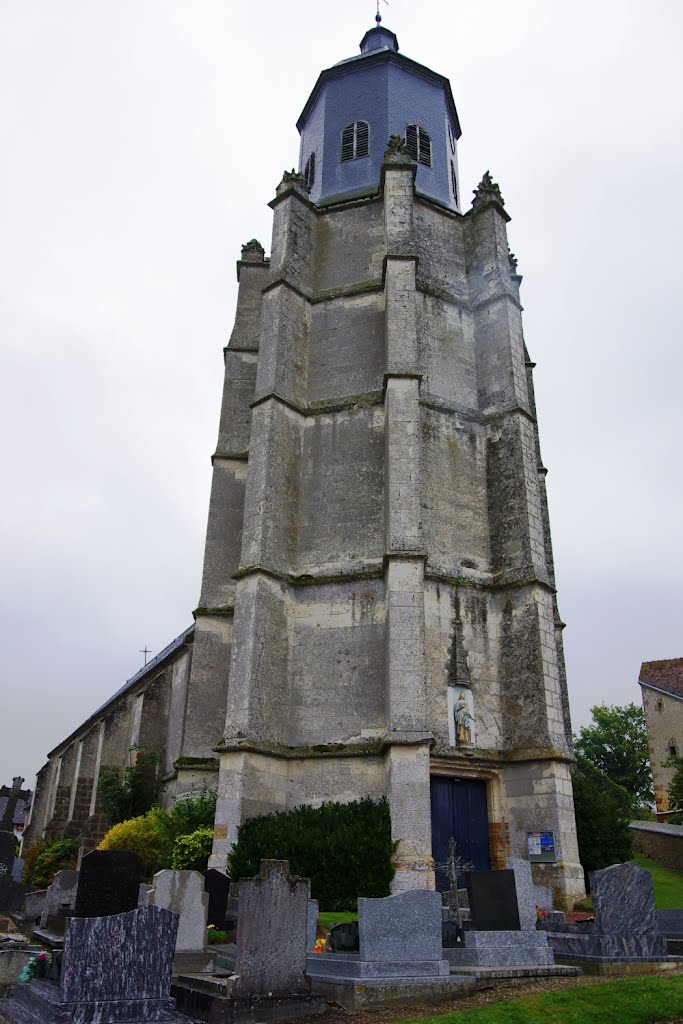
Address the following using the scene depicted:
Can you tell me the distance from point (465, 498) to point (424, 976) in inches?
463

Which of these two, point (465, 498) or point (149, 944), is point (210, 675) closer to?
point (465, 498)

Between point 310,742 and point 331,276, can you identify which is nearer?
point 310,742

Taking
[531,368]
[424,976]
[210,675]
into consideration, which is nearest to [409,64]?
[531,368]

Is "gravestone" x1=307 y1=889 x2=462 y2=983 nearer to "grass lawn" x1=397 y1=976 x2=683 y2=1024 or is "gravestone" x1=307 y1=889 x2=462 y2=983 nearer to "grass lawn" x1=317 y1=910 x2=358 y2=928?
"grass lawn" x1=397 y1=976 x2=683 y2=1024

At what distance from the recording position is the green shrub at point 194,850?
1503 cm

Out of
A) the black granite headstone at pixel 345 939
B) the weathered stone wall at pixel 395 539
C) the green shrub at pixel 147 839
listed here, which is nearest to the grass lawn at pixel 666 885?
the weathered stone wall at pixel 395 539

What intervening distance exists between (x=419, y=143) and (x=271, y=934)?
917 inches

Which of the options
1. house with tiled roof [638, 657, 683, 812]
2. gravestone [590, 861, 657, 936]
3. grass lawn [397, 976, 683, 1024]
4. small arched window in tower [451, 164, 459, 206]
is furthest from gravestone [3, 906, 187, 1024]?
house with tiled roof [638, 657, 683, 812]

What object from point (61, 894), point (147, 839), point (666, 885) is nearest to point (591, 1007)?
point (61, 894)

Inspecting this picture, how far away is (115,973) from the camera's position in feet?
18.2

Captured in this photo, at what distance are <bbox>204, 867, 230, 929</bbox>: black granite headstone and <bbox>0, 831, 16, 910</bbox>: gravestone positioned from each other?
5183 mm

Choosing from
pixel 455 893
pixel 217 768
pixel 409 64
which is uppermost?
pixel 409 64

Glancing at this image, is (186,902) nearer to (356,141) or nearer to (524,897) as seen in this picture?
(524,897)

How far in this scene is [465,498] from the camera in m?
18.3
